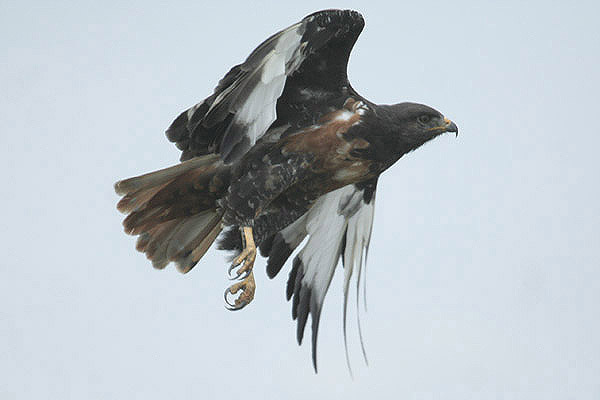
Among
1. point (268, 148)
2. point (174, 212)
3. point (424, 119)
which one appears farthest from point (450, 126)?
point (174, 212)

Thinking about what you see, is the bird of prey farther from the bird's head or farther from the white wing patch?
the white wing patch

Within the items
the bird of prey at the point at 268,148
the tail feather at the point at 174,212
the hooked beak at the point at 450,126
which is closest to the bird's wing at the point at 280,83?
the bird of prey at the point at 268,148

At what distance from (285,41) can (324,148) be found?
0.99 metres

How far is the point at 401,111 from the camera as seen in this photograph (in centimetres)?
880

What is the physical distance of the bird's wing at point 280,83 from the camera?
8.00 meters

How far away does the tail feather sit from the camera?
29.1 ft

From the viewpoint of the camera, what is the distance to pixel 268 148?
8656 mm

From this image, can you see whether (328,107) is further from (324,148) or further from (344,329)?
(344,329)

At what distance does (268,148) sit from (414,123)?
3.76 feet

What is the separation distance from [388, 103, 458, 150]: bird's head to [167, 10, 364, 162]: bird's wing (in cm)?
48

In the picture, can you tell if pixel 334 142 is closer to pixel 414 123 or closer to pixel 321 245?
pixel 414 123

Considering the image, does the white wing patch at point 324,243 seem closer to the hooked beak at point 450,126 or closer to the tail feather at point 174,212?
the tail feather at point 174,212

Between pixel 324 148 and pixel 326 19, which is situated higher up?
pixel 326 19

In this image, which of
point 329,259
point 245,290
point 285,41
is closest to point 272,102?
point 285,41
